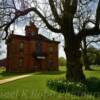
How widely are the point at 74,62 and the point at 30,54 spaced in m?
38.7

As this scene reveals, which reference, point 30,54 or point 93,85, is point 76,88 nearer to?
point 93,85

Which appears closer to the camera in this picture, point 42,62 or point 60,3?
point 60,3

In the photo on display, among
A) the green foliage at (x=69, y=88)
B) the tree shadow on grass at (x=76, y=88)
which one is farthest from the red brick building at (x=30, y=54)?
the green foliage at (x=69, y=88)

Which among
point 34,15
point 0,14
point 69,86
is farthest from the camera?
point 34,15

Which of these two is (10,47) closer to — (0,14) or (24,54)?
(24,54)

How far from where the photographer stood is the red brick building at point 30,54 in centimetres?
5853

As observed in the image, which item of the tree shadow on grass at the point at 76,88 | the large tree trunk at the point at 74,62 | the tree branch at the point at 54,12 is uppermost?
the tree branch at the point at 54,12

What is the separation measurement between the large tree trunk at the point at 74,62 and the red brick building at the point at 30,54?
113ft

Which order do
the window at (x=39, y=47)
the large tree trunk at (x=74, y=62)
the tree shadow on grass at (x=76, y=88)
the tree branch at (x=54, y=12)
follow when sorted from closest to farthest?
the tree shadow on grass at (x=76, y=88) < the tree branch at (x=54, y=12) < the large tree trunk at (x=74, y=62) < the window at (x=39, y=47)

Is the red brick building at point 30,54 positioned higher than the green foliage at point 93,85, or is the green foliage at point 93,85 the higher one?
the red brick building at point 30,54

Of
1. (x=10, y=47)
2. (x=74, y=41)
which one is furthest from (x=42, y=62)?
(x=74, y=41)

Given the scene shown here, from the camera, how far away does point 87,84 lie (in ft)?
69.9

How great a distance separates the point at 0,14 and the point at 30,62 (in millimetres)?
39967

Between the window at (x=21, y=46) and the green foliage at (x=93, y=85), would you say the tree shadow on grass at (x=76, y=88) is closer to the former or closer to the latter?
the green foliage at (x=93, y=85)
